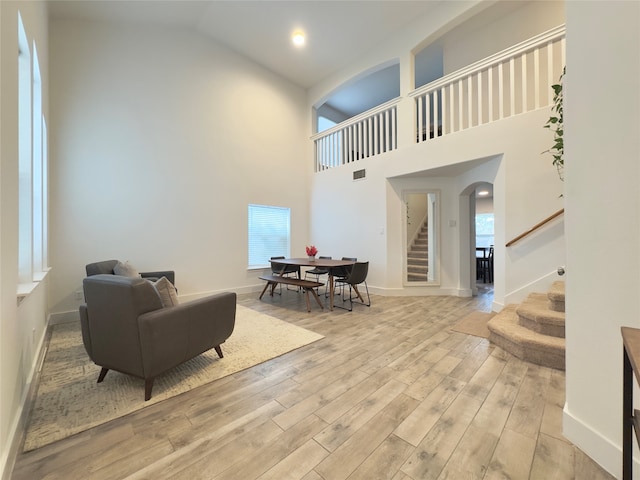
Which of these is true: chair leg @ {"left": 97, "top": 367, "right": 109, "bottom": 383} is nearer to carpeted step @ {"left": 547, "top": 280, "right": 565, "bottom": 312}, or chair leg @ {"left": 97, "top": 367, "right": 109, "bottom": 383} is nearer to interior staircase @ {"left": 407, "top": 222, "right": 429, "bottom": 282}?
carpeted step @ {"left": 547, "top": 280, "right": 565, "bottom": 312}

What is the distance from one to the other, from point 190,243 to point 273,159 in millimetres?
2639

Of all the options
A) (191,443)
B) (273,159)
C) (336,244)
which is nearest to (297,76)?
(273,159)

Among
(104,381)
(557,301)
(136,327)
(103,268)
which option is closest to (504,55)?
(557,301)

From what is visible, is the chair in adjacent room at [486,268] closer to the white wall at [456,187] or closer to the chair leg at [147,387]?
the white wall at [456,187]

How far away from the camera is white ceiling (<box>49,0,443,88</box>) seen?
A: 3988 millimetres

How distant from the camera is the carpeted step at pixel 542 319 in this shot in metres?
2.44

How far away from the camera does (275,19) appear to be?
4656 millimetres

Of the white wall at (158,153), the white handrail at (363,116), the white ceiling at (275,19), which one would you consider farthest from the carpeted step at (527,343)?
the white ceiling at (275,19)

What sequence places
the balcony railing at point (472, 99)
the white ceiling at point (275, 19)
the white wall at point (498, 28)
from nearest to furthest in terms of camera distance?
the balcony railing at point (472, 99) → the white ceiling at point (275, 19) → the white wall at point (498, 28)

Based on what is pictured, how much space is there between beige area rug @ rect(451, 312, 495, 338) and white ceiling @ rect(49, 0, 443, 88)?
512 centimetres

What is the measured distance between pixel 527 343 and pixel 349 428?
1.94 metres

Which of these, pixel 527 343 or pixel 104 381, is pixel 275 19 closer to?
pixel 104 381

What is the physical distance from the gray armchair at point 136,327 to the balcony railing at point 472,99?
4544 mm

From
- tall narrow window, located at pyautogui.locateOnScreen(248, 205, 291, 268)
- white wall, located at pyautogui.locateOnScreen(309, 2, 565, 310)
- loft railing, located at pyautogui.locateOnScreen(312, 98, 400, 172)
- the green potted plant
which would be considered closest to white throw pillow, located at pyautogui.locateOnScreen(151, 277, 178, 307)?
tall narrow window, located at pyautogui.locateOnScreen(248, 205, 291, 268)
